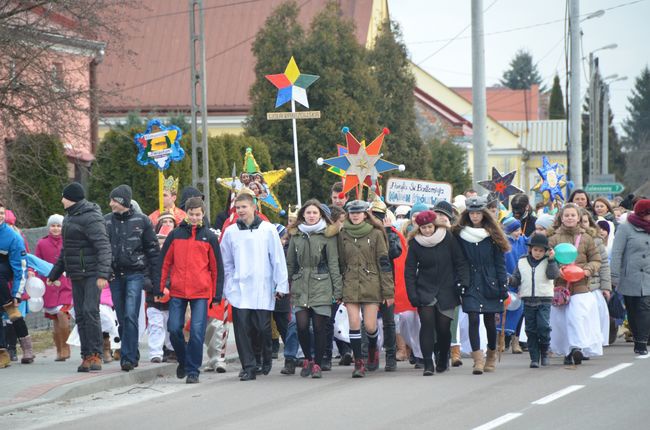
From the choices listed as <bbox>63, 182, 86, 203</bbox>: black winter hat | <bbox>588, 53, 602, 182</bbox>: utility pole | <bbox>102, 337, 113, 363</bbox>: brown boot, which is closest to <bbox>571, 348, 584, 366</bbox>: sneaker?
<bbox>102, 337, 113, 363</bbox>: brown boot

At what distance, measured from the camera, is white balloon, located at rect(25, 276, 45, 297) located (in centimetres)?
1504

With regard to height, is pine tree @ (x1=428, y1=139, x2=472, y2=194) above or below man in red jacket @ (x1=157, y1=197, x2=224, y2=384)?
above

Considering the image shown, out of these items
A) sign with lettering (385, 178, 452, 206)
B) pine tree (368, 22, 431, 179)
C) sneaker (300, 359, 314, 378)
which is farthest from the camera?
pine tree (368, 22, 431, 179)

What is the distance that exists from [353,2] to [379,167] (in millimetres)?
44521

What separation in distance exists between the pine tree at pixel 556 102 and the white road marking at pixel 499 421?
113390 millimetres

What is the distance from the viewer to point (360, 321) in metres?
14.2

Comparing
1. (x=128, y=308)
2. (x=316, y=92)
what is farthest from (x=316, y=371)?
(x=316, y=92)

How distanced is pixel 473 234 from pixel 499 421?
3.86 m

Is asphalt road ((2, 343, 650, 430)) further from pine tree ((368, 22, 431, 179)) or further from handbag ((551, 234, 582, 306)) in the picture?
pine tree ((368, 22, 431, 179))

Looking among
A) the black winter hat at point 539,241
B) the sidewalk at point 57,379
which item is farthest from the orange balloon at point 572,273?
the sidewalk at point 57,379

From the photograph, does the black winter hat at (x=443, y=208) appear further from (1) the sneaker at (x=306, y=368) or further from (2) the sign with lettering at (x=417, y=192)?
(2) the sign with lettering at (x=417, y=192)

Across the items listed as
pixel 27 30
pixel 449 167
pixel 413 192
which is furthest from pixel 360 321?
pixel 449 167

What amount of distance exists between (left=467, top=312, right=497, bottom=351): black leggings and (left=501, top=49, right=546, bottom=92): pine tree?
526 feet

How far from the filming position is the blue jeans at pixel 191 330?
1336 centimetres
